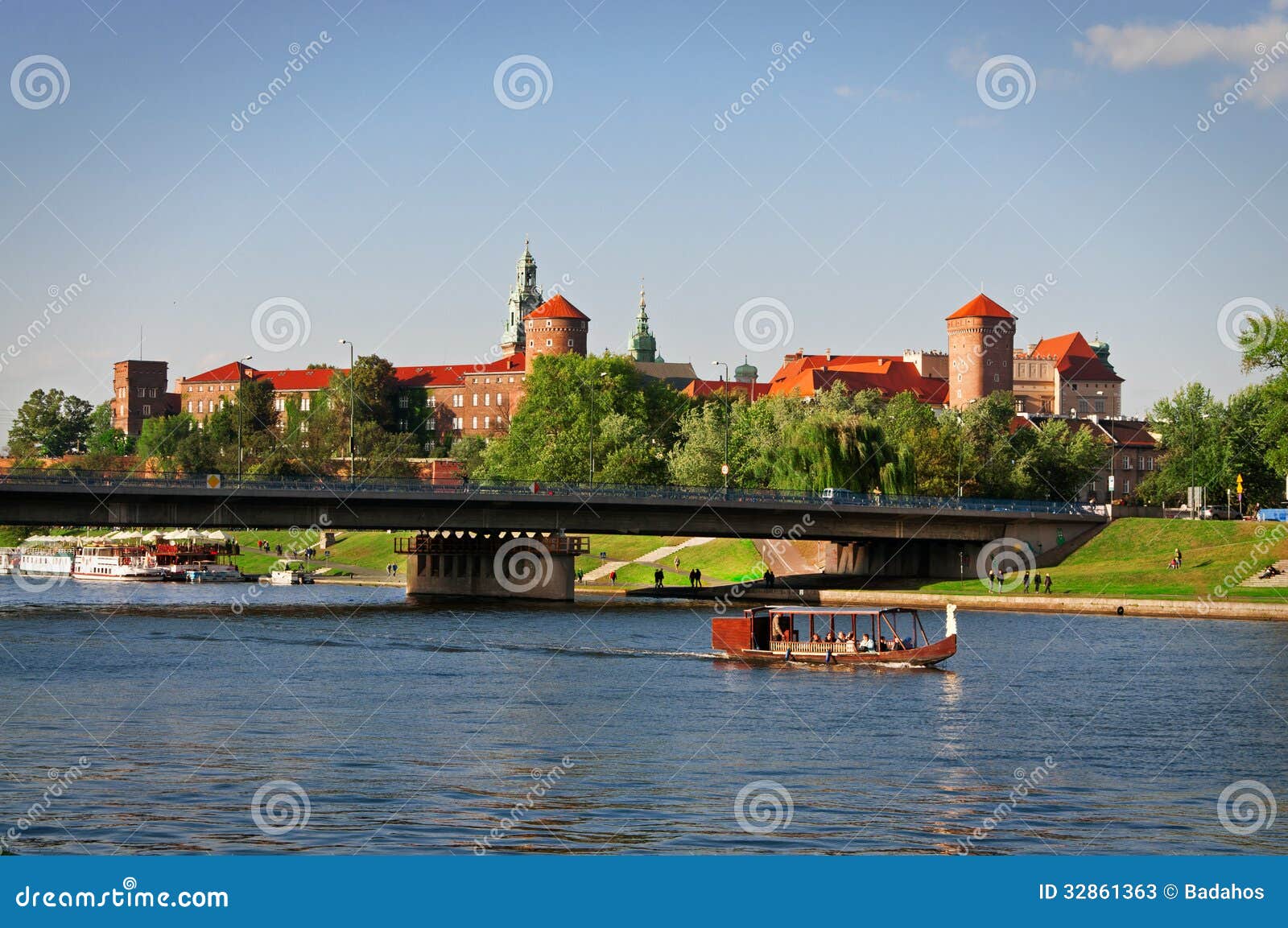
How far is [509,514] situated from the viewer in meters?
90.5

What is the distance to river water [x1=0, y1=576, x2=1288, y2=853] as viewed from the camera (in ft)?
89.0

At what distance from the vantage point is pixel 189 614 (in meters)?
82.3

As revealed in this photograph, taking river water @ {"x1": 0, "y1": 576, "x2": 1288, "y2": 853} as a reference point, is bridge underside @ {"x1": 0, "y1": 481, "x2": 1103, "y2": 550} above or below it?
above

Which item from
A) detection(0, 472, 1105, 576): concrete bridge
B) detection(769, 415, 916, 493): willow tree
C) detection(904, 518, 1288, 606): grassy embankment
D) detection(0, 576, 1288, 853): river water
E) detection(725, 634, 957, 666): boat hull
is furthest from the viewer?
detection(769, 415, 916, 493): willow tree

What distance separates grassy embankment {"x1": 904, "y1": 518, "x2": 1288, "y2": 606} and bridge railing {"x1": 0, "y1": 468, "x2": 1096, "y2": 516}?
472 cm

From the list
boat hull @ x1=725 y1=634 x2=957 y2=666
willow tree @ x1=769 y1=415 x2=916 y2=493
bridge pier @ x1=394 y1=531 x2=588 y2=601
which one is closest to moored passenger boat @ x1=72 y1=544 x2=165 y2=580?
bridge pier @ x1=394 y1=531 x2=588 y2=601

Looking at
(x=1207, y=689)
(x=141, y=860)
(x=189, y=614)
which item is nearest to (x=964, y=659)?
(x=1207, y=689)

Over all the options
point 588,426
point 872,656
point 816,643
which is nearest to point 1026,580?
point 816,643

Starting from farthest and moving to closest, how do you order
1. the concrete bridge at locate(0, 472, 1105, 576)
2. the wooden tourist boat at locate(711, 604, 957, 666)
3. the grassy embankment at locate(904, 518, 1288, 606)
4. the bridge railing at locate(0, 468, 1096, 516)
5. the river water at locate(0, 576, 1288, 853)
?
1. the grassy embankment at locate(904, 518, 1288, 606)
2. the concrete bridge at locate(0, 472, 1105, 576)
3. the bridge railing at locate(0, 468, 1096, 516)
4. the wooden tourist boat at locate(711, 604, 957, 666)
5. the river water at locate(0, 576, 1288, 853)

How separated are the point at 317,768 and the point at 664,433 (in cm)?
12352

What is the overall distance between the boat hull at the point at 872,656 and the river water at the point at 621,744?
3.60ft

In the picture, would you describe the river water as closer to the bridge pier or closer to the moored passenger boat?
the bridge pier

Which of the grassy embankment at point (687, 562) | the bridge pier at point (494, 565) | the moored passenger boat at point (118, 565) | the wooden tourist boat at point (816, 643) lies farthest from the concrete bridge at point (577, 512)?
the moored passenger boat at point (118, 565)

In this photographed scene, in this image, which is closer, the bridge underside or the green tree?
the bridge underside
